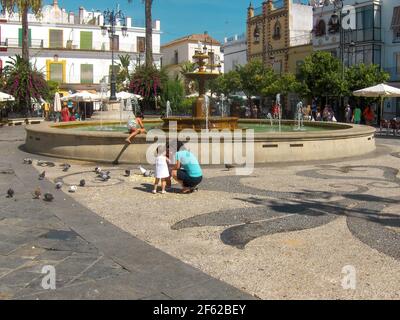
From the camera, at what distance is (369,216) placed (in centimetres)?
689

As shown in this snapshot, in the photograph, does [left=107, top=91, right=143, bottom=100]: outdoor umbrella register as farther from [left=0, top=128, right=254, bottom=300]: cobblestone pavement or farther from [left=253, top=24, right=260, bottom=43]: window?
[left=0, top=128, right=254, bottom=300]: cobblestone pavement

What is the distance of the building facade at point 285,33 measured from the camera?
1842 inches

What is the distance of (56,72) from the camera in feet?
164

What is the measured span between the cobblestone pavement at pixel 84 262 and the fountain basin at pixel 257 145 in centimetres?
479

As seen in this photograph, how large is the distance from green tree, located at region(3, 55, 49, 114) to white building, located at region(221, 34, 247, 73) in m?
29.2

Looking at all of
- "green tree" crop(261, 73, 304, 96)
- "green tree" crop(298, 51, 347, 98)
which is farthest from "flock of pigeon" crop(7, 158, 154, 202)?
"green tree" crop(261, 73, 304, 96)

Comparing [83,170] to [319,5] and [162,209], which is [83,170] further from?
[319,5]

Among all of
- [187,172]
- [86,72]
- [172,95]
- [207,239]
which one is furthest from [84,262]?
[86,72]

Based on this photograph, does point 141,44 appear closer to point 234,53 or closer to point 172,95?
point 234,53

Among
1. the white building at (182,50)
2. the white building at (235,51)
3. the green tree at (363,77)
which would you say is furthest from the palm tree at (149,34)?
the white building at (182,50)

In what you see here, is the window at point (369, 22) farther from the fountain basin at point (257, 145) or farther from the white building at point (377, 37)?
the fountain basin at point (257, 145)

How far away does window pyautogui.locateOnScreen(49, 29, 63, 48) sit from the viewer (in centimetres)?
5159
